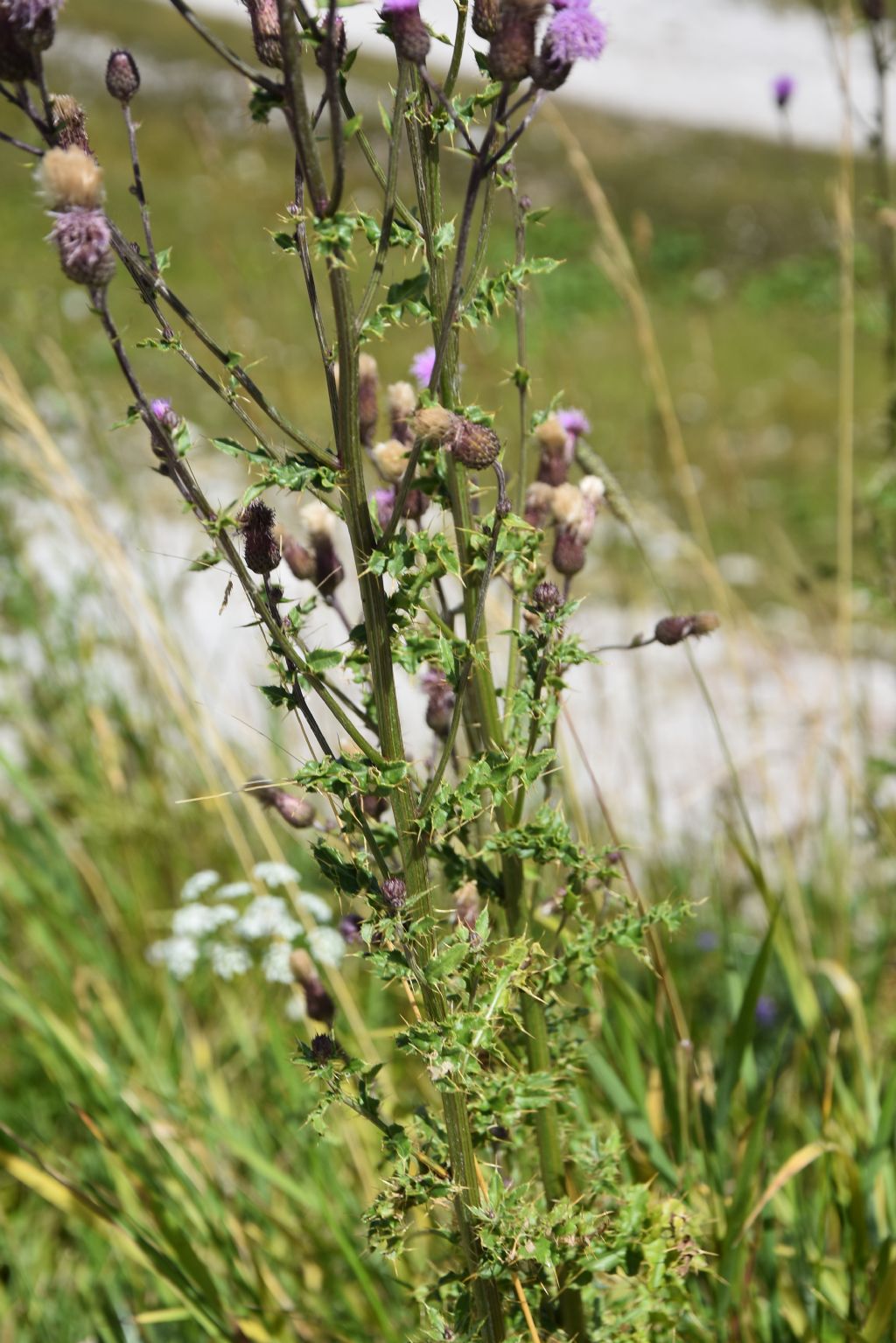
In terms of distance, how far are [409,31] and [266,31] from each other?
4.3 inches

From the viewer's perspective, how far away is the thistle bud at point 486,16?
3.08 ft

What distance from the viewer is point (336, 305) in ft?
2.77

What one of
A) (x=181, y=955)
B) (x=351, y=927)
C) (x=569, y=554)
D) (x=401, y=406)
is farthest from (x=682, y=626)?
(x=181, y=955)

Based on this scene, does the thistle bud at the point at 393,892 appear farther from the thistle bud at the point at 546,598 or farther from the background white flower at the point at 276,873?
the background white flower at the point at 276,873

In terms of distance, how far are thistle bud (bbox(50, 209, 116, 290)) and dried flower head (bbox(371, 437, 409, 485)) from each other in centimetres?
41

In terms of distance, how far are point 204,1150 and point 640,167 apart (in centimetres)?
1705

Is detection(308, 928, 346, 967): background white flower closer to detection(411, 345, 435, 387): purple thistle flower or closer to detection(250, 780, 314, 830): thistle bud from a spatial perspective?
detection(250, 780, 314, 830): thistle bud

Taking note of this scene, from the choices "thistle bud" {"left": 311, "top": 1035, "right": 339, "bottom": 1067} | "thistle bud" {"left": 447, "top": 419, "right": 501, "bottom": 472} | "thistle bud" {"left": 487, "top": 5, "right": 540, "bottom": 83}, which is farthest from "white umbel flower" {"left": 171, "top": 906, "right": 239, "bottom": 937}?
"thistle bud" {"left": 487, "top": 5, "right": 540, "bottom": 83}

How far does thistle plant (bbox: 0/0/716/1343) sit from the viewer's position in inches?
33.1

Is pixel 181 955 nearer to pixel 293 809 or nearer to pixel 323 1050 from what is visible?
pixel 293 809

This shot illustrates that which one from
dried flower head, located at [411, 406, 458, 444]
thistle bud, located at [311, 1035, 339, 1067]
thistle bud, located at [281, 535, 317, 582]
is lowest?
thistle bud, located at [311, 1035, 339, 1067]

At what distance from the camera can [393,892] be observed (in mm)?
945

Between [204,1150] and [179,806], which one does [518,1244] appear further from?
[179,806]

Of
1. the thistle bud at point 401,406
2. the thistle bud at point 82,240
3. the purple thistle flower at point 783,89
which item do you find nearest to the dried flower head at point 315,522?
the thistle bud at point 401,406
